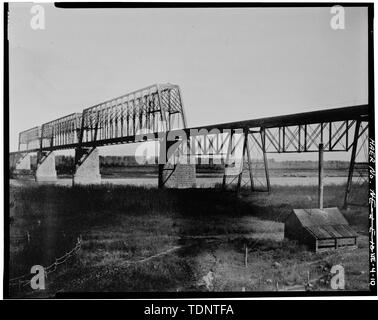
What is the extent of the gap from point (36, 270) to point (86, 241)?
3.29 ft

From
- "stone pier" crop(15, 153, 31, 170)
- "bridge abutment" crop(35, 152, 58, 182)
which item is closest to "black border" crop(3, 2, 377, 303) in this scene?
"stone pier" crop(15, 153, 31, 170)

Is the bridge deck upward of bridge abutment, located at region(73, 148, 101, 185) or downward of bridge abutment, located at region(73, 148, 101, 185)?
upward

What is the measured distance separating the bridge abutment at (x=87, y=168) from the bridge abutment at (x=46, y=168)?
417 millimetres

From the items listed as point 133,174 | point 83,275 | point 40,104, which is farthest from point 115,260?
point 40,104

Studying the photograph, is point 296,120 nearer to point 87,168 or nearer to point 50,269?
point 87,168

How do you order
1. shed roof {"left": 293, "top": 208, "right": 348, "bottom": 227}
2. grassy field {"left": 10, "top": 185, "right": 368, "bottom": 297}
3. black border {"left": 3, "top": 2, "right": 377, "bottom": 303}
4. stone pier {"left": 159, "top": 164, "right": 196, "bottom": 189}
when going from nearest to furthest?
black border {"left": 3, "top": 2, "right": 377, "bottom": 303} < grassy field {"left": 10, "top": 185, "right": 368, "bottom": 297} < shed roof {"left": 293, "top": 208, "right": 348, "bottom": 227} < stone pier {"left": 159, "top": 164, "right": 196, "bottom": 189}

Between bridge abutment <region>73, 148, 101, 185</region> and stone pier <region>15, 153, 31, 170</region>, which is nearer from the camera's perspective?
stone pier <region>15, 153, 31, 170</region>

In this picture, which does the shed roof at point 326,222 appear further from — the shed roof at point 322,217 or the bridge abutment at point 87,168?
the bridge abutment at point 87,168

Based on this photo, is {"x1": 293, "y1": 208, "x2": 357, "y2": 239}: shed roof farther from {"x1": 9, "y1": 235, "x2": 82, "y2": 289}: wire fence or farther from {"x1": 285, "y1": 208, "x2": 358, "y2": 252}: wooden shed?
{"x1": 9, "y1": 235, "x2": 82, "y2": 289}: wire fence

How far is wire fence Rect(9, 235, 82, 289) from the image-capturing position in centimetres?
611

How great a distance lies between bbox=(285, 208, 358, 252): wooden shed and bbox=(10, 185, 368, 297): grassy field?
12 centimetres

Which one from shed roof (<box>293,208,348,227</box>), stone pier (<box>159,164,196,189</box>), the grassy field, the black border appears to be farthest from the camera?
stone pier (<box>159,164,196,189</box>)

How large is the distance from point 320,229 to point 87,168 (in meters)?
4.39
